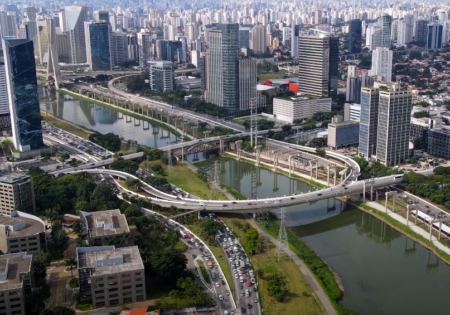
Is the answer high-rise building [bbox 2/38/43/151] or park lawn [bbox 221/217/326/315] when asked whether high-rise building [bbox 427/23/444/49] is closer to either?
high-rise building [bbox 2/38/43/151]

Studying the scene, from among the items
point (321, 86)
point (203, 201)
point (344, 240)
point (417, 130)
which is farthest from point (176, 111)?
point (344, 240)

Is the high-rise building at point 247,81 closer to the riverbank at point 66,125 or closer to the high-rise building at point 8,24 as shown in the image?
the riverbank at point 66,125

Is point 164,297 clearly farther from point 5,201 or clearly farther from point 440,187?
point 440,187

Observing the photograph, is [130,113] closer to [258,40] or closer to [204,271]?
[204,271]

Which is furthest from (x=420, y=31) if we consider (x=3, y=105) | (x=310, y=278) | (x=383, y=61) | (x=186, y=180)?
(x=310, y=278)

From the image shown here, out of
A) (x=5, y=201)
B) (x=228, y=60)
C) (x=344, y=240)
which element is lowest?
(x=344, y=240)

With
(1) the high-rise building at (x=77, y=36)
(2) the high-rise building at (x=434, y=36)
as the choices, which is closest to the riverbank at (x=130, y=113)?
(1) the high-rise building at (x=77, y=36)
